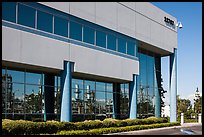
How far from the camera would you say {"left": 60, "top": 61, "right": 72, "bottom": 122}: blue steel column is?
24.2m

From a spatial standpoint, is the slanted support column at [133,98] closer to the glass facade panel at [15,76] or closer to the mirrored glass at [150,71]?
the mirrored glass at [150,71]

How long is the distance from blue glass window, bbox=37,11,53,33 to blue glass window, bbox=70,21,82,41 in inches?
82.8

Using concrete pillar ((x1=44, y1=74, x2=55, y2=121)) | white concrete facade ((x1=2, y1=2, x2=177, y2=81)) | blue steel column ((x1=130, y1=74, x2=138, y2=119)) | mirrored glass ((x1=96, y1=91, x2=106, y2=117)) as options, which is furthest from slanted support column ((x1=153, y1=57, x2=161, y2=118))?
concrete pillar ((x1=44, y1=74, x2=55, y2=121))

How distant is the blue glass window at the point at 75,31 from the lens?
25.7 metres

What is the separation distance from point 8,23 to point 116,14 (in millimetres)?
11790

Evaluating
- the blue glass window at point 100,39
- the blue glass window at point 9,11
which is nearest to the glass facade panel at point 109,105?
the blue glass window at point 100,39

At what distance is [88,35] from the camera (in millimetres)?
27344

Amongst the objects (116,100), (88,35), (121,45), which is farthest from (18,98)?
(116,100)

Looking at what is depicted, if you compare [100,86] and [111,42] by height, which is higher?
[111,42]

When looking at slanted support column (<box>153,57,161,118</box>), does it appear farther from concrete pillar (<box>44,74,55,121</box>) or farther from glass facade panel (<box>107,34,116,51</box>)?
concrete pillar (<box>44,74,55,121</box>)

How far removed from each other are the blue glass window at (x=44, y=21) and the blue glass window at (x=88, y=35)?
3.67 metres

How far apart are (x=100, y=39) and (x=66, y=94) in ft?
20.9

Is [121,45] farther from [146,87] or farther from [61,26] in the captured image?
[146,87]

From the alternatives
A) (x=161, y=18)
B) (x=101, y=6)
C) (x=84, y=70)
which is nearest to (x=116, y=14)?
(x=101, y=6)
